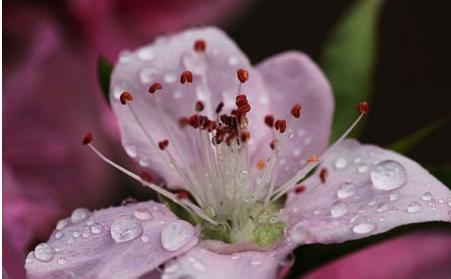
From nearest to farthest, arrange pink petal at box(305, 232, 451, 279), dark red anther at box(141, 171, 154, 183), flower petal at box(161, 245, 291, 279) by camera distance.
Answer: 1. flower petal at box(161, 245, 291, 279)
2. dark red anther at box(141, 171, 154, 183)
3. pink petal at box(305, 232, 451, 279)

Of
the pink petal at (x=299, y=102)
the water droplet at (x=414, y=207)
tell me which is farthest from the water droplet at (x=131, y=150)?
the water droplet at (x=414, y=207)

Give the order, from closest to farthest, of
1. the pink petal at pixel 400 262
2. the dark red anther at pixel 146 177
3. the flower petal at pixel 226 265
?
the flower petal at pixel 226 265 < the dark red anther at pixel 146 177 < the pink petal at pixel 400 262

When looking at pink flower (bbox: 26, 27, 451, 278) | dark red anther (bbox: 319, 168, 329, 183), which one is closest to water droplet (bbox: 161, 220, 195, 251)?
pink flower (bbox: 26, 27, 451, 278)

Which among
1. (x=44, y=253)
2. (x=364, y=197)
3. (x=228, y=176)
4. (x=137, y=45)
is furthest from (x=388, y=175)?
(x=137, y=45)

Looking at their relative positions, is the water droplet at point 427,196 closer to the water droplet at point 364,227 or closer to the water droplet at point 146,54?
the water droplet at point 364,227

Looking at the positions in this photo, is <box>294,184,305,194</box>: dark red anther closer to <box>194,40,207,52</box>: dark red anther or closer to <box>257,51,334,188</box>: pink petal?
<box>257,51,334,188</box>: pink petal

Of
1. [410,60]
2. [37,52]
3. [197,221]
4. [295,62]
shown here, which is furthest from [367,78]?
[410,60]
